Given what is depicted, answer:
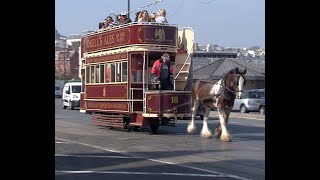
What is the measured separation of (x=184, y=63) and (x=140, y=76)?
1.69 m

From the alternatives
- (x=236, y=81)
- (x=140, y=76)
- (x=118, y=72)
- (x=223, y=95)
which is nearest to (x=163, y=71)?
(x=140, y=76)

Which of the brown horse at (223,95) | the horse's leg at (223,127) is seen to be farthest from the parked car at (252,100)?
the horse's leg at (223,127)

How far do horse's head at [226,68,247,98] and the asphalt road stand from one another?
1566 mm

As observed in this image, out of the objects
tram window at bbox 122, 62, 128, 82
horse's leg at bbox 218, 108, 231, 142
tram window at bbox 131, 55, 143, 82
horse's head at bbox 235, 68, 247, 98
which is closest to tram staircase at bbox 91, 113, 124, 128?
tram window at bbox 122, 62, 128, 82

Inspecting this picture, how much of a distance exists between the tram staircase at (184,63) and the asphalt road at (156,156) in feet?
6.07

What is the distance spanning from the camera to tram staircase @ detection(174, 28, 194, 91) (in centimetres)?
2044

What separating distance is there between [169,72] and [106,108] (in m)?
3.43

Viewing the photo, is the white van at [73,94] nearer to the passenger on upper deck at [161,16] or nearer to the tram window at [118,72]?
the tram window at [118,72]

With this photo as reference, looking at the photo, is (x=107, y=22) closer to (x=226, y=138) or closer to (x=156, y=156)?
(x=226, y=138)

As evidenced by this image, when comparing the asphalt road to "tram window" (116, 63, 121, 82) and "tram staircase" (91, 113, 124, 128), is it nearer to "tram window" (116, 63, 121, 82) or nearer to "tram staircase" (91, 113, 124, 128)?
"tram staircase" (91, 113, 124, 128)

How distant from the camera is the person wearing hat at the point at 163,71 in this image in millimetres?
18984

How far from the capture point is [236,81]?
17109mm
